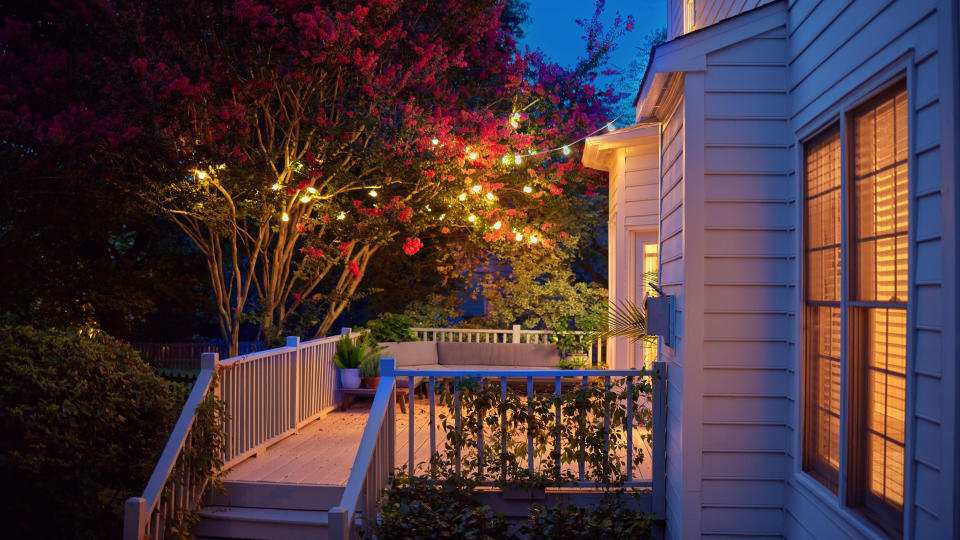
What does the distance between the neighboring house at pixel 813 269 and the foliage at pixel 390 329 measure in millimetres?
6121

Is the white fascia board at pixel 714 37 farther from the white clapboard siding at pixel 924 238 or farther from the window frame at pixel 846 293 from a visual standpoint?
the white clapboard siding at pixel 924 238

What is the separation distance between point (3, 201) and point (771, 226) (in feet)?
31.9

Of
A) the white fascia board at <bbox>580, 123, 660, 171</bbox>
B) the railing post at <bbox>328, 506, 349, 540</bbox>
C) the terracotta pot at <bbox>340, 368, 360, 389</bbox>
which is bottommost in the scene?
the railing post at <bbox>328, 506, 349, 540</bbox>

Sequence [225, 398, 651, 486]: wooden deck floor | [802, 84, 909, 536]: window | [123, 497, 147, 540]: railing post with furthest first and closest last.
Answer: [225, 398, 651, 486]: wooden deck floor → [123, 497, 147, 540]: railing post → [802, 84, 909, 536]: window

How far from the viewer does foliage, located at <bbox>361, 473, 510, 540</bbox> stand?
13.1 ft

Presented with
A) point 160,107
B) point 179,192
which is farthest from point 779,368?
point 179,192

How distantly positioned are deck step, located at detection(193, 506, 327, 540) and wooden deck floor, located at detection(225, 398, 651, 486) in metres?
0.27

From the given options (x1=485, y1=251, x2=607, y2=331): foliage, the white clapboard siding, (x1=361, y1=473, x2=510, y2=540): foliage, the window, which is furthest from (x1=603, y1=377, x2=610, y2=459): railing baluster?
(x1=485, y1=251, x2=607, y2=331): foliage

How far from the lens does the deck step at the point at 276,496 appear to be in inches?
208

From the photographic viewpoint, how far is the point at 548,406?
468 centimetres

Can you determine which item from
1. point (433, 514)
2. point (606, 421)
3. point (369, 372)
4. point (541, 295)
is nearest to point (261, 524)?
point (433, 514)

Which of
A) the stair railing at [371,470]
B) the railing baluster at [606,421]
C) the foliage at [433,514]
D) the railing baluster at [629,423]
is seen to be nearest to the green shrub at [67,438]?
the stair railing at [371,470]

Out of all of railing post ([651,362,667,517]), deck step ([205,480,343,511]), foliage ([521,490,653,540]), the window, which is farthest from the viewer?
deck step ([205,480,343,511])

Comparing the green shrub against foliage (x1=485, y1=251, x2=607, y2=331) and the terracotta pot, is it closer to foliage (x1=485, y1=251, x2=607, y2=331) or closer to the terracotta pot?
the terracotta pot
